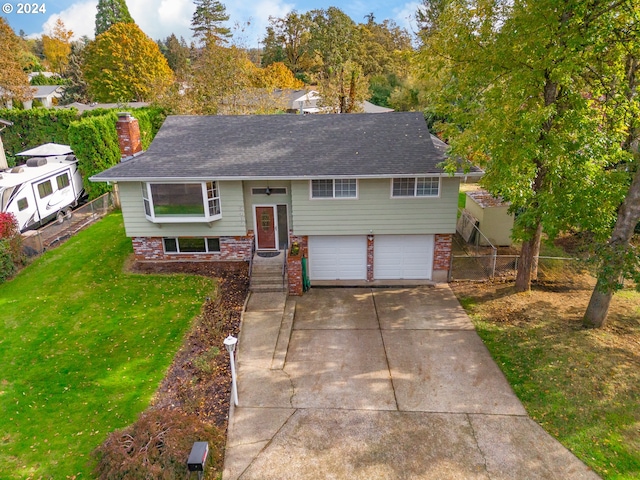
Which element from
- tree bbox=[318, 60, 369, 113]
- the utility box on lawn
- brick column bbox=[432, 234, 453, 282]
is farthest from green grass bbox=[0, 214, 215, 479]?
tree bbox=[318, 60, 369, 113]

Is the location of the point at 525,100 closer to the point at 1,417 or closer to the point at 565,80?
the point at 565,80

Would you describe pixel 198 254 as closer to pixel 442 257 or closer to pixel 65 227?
pixel 65 227

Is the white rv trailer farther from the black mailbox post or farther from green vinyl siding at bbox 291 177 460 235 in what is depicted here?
the black mailbox post

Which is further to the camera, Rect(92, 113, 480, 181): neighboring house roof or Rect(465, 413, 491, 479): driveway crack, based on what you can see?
Rect(92, 113, 480, 181): neighboring house roof

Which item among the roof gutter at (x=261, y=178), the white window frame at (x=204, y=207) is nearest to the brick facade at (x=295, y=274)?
the roof gutter at (x=261, y=178)

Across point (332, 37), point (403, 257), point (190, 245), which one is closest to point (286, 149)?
point (190, 245)

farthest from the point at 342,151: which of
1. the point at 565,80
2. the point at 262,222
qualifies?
the point at 565,80
